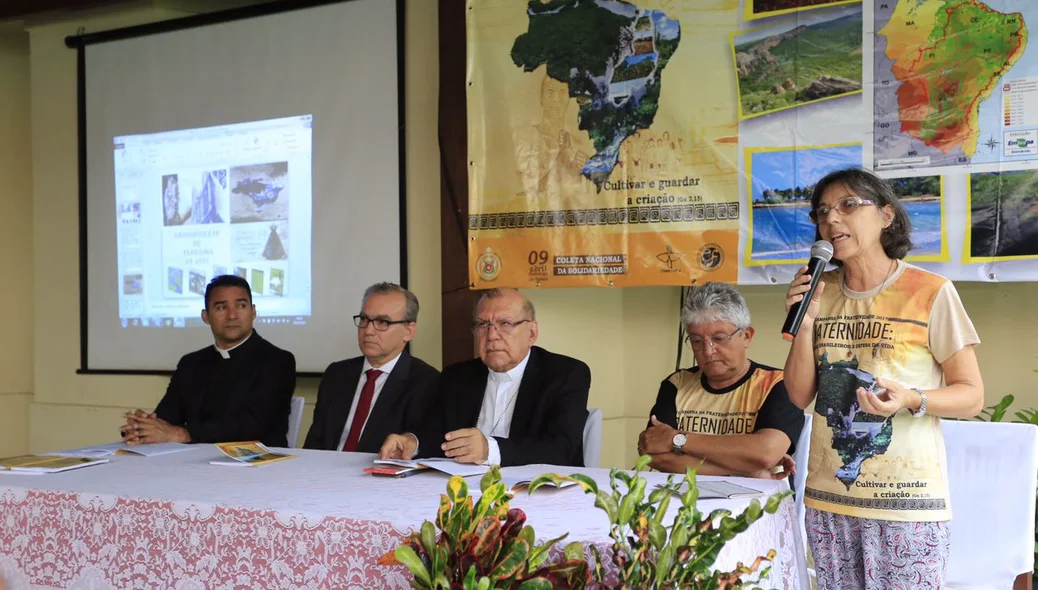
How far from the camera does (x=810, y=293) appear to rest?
2025 millimetres

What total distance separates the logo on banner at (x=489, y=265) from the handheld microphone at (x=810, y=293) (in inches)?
81.5

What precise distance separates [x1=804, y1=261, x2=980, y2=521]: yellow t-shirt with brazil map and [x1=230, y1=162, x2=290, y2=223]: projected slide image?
→ 318 centimetres

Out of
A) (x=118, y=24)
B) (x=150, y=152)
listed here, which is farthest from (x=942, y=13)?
(x=118, y=24)

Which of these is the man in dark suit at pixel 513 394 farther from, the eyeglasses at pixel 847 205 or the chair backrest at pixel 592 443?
the eyeglasses at pixel 847 205

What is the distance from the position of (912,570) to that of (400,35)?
3.23 metres

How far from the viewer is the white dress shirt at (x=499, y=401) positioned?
3.12 m

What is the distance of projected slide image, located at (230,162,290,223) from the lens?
4.67 metres

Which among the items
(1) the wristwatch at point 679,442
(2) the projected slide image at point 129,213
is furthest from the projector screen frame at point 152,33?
(1) the wristwatch at point 679,442

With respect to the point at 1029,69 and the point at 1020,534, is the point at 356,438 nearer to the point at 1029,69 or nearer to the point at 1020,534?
the point at 1020,534

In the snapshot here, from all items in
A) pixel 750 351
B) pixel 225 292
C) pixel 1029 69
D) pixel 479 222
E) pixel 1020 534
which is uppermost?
pixel 1029 69

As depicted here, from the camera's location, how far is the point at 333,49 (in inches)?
179

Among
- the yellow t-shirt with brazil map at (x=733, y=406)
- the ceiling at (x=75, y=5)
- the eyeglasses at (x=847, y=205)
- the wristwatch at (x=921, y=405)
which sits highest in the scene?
the ceiling at (x=75, y=5)

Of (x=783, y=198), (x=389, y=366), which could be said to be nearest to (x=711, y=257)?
(x=783, y=198)

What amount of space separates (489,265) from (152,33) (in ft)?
7.77
